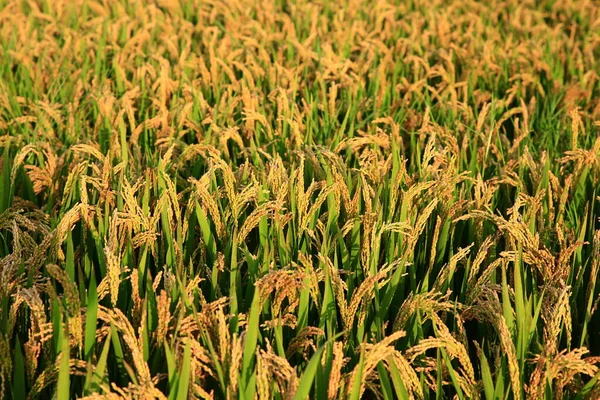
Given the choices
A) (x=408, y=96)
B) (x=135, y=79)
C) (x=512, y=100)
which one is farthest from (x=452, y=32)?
(x=135, y=79)

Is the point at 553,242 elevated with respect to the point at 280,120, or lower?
lower

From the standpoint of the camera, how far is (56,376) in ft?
4.89

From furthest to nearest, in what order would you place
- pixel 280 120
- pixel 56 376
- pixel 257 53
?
pixel 257 53 → pixel 280 120 → pixel 56 376

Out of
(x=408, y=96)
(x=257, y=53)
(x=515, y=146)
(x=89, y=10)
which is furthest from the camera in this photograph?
(x=89, y=10)

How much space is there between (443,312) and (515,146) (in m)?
1.10

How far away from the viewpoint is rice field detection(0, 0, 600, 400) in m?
1.52

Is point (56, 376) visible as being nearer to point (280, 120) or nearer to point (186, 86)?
point (280, 120)

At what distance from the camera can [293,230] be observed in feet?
6.88

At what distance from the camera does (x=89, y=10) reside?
550 cm

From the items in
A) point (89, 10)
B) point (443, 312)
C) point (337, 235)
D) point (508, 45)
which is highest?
point (89, 10)

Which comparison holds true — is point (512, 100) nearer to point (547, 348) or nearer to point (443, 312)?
point (443, 312)

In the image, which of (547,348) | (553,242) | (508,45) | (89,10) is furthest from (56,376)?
(89,10)

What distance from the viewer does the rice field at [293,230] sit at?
1.52 m

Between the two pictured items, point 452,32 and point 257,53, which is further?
point 452,32
